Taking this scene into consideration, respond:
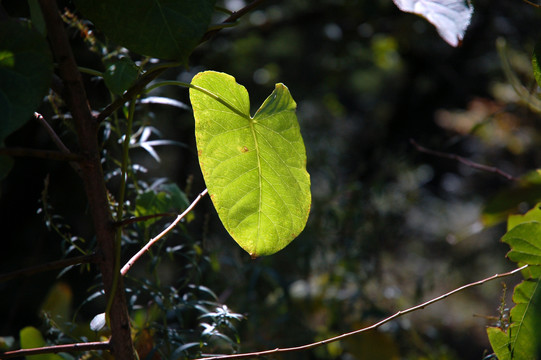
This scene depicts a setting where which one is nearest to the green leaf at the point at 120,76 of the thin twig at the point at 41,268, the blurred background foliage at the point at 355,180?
the thin twig at the point at 41,268

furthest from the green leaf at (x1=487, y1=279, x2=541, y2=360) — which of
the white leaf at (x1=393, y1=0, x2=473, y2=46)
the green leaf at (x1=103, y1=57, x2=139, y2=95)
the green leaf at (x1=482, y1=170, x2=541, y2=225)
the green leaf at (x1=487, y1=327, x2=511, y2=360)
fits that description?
the green leaf at (x1=103, y1=57, x2=139, y2=95)

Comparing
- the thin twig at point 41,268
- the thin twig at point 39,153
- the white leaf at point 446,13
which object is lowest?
the thin twig at point 41,268

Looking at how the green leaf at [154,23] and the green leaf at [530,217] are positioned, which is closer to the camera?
the green leaf at [154,23]

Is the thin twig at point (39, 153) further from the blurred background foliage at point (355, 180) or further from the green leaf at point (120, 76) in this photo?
the blurred background foliage at point (355, 180)

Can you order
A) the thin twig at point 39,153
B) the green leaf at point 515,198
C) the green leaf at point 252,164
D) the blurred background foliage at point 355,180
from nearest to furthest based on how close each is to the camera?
the thin twig at point 39,153, the green leaf at point 252,164, the green leaf at point 515,198, the blurred background foliage at point 355,180

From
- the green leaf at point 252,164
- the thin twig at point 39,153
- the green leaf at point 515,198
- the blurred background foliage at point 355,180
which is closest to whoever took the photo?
the thin twig at point 39,153

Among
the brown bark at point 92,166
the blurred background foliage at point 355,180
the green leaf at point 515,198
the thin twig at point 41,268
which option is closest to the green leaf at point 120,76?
the brown bark at point 92,166

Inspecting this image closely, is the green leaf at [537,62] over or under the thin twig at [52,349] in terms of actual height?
over

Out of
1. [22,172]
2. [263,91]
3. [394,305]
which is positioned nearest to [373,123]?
[263,91]
